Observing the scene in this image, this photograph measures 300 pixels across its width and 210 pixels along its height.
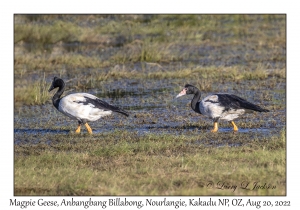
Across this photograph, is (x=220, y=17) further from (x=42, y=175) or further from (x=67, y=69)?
(x=42, y=175)

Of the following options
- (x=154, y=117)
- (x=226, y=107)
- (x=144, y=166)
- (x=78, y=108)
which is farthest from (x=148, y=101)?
(x=144, y=166)

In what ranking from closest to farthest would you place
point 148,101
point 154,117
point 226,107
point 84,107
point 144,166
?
point 144,166 < point 226,107 < point 84,107 < point 154,117 < point 148,101

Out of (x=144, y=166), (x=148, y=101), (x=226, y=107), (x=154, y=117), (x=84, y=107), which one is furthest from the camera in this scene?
(x=148, y=101)

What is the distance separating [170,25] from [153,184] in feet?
56.1

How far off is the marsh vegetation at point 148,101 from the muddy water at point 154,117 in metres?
0.02

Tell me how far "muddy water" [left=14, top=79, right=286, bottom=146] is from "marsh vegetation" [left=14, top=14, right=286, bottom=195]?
22 mm

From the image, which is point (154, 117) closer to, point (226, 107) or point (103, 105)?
point (103, 105)

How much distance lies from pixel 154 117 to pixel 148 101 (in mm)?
1672

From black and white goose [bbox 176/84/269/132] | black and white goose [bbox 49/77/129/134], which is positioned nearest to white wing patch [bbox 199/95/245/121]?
black and white goose [bbox 176/84/269/132]

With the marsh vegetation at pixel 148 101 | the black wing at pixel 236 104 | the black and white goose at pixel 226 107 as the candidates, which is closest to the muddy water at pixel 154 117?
the marsh vegetation at pixel 148 101

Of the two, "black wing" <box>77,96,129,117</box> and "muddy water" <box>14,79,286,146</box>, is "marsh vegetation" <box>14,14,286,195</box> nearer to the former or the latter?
"muddy water" <box>14,79,286,146</box>

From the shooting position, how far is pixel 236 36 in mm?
22734

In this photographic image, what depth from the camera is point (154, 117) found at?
12375mm
